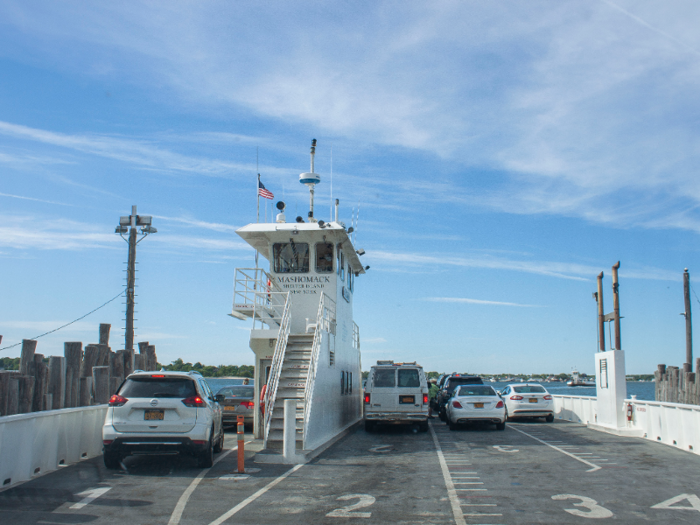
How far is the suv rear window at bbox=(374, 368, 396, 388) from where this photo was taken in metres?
18.8

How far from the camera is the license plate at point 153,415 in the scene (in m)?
10.5

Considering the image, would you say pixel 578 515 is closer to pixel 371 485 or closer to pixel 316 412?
pixel 371 485

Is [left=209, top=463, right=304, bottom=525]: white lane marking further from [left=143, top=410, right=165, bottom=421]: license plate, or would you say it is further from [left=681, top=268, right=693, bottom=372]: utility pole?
[left=681, top=268, right=693, bottom=372]: utility pole

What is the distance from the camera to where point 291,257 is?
1884 cm

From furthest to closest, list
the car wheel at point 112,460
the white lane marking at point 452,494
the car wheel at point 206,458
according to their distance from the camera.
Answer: the car wheel at point 206,458 < the car wheel at point 112,460 < the white lane marking at point 452,494

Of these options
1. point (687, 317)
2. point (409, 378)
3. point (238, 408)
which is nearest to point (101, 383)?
point (238, 408)

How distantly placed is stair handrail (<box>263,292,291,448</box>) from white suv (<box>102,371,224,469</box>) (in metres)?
2.33

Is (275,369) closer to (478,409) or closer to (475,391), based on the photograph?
(478,409)

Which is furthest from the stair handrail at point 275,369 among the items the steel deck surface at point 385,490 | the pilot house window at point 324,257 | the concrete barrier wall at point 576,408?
the concrete barrier wall at point 576,408

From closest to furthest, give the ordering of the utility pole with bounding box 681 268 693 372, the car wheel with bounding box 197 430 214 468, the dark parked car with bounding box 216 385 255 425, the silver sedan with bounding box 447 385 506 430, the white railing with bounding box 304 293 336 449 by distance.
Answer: the car wheel with bounding box 197 430 214 468, the white railing with bounding box 304 293 336 449, the dark parked car with bounding box 216 385 255 425, the silver sedan with bounding box 447 385 506 430, the utility pole with bounding box 681 268 693 372

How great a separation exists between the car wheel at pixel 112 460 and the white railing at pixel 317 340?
142 inches

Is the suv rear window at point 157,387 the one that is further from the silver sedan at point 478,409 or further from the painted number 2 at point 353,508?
the silver sedan at point 478,409

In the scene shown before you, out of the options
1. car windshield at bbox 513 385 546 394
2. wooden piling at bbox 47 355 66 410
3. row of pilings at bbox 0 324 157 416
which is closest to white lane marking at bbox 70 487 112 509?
row of pilings at bbox 0 324 157 416

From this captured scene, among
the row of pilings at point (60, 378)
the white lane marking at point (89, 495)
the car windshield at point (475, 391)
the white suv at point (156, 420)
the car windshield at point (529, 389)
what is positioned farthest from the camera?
the car windshield at point (529, 389)
